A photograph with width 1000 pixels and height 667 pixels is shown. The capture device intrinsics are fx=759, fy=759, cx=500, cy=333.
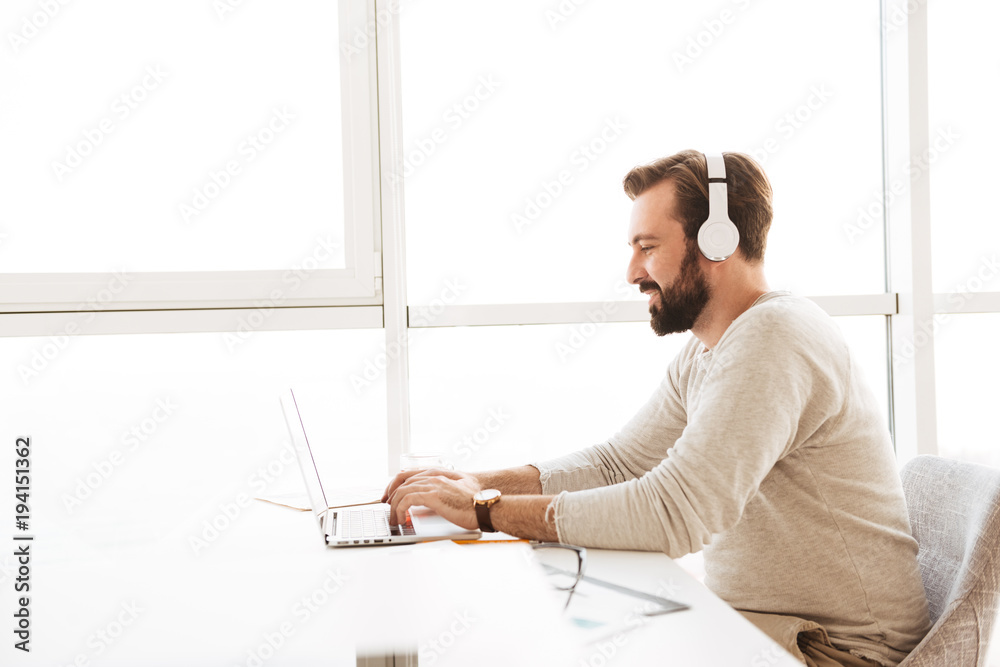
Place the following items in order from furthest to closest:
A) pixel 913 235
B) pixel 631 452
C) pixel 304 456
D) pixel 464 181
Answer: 1. pixel 913 235
2. pixel 464 181
3. pixel 631 452
4. pixel 304 456

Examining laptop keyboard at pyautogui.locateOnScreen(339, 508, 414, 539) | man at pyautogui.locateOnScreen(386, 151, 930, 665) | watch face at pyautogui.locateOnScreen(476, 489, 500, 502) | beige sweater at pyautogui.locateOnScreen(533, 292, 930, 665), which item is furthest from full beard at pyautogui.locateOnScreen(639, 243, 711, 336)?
laptop keyboard at pyautogui.locateOnScreen(339, 508, 414, 539)

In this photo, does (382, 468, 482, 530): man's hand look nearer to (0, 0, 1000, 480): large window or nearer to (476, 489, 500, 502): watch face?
(476, 489, 500, 502): watch face

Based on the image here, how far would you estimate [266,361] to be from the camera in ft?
6.93

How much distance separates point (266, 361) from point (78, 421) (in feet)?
1.72

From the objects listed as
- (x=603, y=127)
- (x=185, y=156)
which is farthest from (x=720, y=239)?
(x=185, y=156)

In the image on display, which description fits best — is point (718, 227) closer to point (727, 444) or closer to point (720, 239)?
point (720, 239)

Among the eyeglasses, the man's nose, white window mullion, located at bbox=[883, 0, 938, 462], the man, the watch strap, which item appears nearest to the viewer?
the eyeglasses

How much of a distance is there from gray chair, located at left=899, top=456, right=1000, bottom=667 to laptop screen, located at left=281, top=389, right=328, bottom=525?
3.28 feet

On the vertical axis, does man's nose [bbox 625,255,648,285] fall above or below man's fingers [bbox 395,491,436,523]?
above

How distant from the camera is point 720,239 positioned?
4.44 feet

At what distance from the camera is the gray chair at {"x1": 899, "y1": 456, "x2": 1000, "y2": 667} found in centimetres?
114

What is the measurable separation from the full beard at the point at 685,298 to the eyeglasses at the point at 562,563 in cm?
49

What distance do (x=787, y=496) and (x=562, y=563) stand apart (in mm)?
405

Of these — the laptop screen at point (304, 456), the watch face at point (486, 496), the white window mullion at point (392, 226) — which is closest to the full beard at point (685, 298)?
the watch face at point (486, 496)
